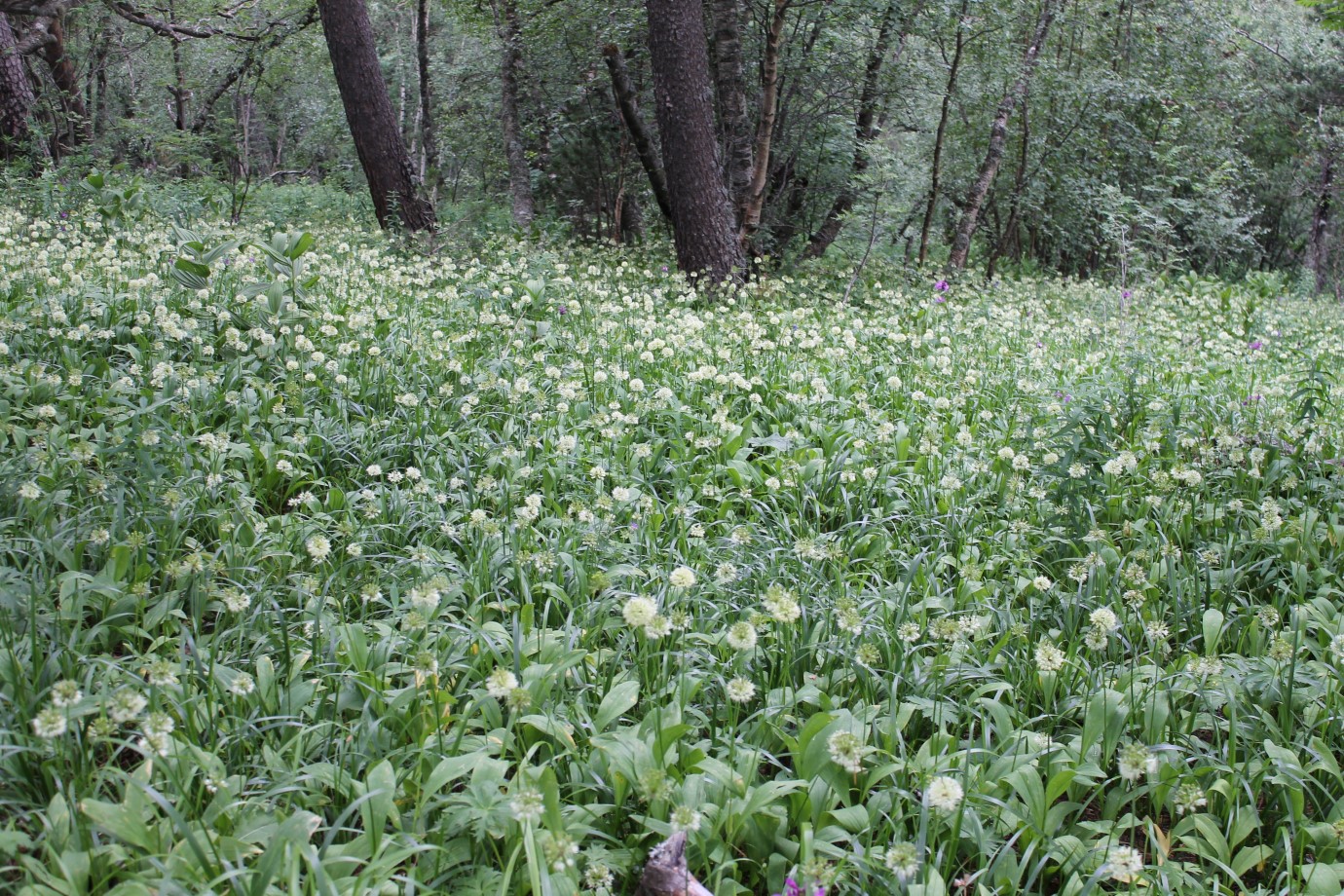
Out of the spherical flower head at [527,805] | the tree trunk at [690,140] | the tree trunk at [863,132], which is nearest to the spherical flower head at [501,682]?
the spherical flower head at [527,805]

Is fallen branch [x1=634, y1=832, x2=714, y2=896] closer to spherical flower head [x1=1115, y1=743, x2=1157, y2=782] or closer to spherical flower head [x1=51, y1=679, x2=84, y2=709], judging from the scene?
spherical flower head [x1=1115, y1=743, x2=1157, y2=782]

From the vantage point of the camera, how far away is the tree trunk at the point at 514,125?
10.4 m

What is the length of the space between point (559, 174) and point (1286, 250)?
88.3 ft

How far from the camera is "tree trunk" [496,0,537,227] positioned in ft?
34.1

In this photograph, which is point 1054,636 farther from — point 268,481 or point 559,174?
point 559,174

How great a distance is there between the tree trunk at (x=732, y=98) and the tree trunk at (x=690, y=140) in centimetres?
57

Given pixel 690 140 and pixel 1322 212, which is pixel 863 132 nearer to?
pixel 690 140

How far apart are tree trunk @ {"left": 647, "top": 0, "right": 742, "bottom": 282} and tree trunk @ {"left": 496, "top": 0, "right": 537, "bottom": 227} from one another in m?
3.12

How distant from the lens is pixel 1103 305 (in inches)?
341

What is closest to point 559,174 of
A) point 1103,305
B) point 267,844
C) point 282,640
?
point 1103,305

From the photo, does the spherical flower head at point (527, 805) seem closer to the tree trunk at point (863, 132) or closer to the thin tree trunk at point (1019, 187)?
the tree trunk at point (863, 132)

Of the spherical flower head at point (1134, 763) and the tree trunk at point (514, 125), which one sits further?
the tree trunk at point (514, 125)

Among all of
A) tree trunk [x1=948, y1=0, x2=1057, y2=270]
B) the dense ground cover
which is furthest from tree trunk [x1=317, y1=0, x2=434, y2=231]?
tree trunk [x1=948, y1=0, x2=1057, y2=270]

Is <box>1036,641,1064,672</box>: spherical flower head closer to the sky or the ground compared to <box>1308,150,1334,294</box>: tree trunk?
closer to the ground
